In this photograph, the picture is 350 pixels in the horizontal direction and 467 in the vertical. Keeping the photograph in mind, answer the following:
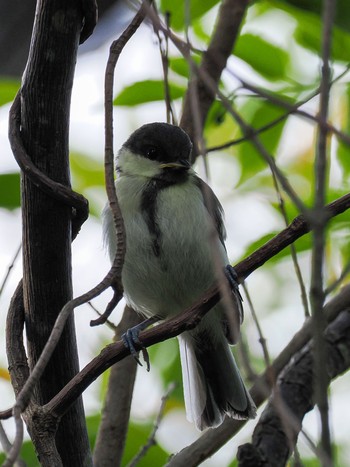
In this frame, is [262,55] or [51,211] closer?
[51,211]

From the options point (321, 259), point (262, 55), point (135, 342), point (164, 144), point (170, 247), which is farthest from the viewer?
point (164, 144)

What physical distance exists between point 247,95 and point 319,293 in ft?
5.49

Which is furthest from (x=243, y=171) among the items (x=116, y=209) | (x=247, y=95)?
(x=116, y=209)

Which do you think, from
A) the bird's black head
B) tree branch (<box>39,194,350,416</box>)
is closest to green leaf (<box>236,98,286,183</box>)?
the bird's black head

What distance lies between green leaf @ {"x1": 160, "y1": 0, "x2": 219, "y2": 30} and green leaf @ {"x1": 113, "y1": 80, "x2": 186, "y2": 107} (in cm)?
22

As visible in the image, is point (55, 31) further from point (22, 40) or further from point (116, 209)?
point (22, 40)

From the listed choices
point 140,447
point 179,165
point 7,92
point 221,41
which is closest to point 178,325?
point 140,447

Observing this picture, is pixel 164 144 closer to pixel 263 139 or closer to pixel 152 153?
pixel 152 153

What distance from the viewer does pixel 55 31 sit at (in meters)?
1.87

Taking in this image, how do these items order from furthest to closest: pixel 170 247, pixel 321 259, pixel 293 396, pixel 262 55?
pixel 170 247, pixel 293 396, pixel 262 55, pixel 321 259

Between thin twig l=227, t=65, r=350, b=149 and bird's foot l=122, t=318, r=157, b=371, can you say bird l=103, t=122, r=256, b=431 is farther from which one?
thin twig l=227, t=65, r=350, b=149

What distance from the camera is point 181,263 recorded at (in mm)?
2971

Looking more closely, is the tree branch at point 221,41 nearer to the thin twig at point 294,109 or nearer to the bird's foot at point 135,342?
the bird's foot at point 135,342

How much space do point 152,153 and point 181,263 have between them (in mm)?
570
